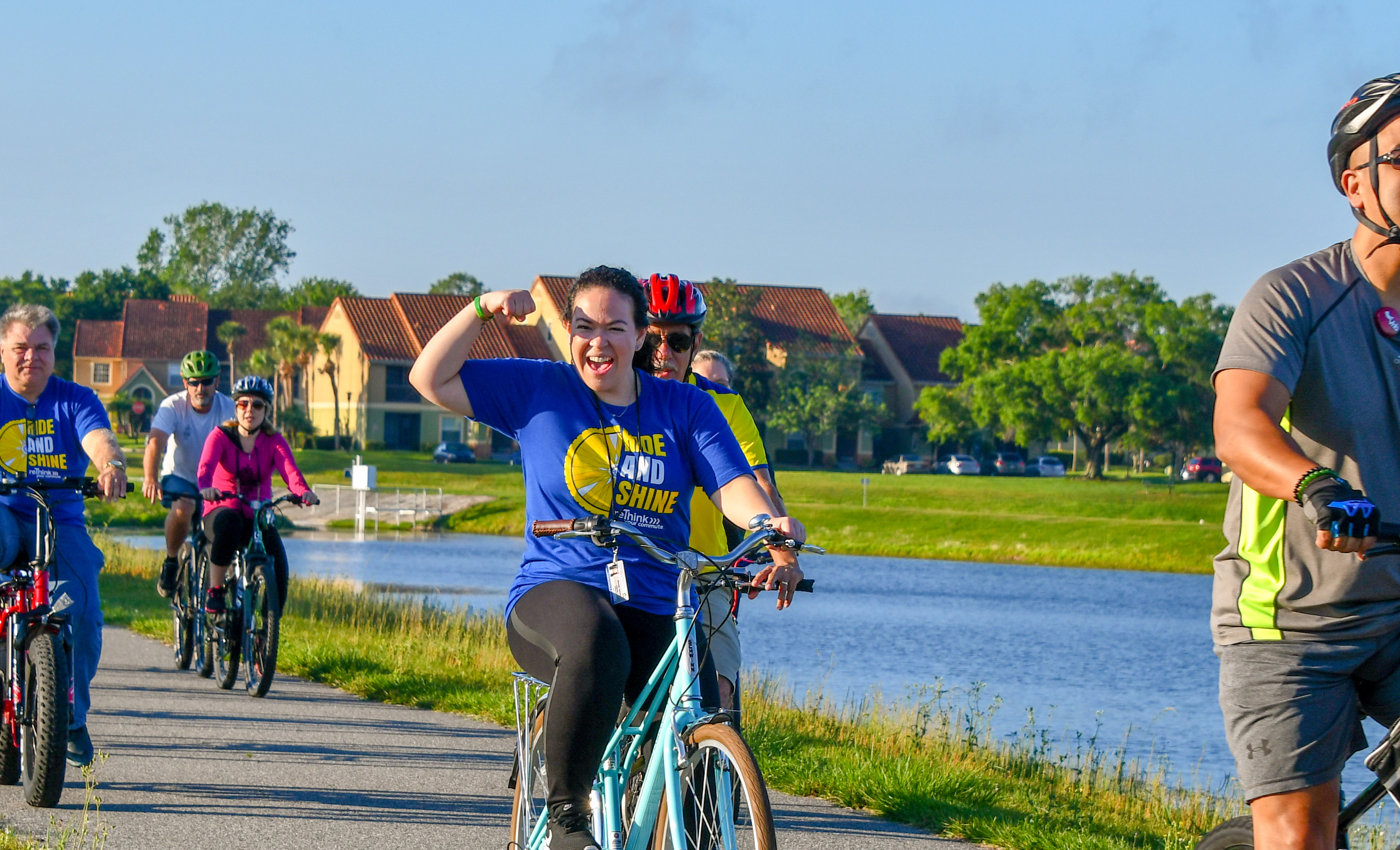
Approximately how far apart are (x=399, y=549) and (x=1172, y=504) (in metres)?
27.0

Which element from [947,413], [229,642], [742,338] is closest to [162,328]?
[742,338]

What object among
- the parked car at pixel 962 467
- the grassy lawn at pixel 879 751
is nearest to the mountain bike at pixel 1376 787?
the grassy lawn at pixel 879 751

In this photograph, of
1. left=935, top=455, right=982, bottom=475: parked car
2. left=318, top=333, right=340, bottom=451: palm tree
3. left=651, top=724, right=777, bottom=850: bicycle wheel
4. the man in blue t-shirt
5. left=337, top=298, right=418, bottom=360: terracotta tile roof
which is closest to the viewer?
left=651, top=724, right=777, bottom=850: bicycle wheel

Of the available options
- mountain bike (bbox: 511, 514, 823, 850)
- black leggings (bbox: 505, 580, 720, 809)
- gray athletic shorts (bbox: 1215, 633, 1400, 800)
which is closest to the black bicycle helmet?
gray athletic shorts (bbox: 1215, 633, 1400, 800)

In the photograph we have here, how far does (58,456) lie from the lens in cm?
707

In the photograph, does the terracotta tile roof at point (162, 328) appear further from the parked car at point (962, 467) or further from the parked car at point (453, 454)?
the parked car at point (962, 467)

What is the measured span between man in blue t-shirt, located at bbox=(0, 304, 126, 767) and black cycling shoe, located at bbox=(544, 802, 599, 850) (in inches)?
134

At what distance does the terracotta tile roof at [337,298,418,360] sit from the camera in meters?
86.3

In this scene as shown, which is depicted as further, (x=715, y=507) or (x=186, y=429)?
(x=186, y=429)

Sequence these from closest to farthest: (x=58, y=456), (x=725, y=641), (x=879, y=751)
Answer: (x=725, y=641) → (x=58, y=456) → (x=879, y=751)

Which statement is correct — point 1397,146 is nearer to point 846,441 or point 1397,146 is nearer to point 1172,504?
point 1172,504

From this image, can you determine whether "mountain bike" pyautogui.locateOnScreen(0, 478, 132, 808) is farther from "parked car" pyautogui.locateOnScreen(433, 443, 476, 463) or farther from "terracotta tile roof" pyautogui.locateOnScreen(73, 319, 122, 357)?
"terracotta tile roof" pyautogui.locateOnScreen(73, 319, 122, 357)

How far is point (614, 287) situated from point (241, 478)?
272 inches

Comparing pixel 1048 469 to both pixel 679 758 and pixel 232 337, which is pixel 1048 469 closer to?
pixel 232 337
